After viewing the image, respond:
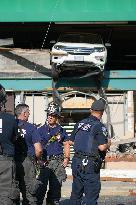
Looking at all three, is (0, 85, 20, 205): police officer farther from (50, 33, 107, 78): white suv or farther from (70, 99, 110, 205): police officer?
(50, 33, 107, 78): white suv

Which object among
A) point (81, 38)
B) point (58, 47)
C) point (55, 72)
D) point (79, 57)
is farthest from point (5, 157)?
point (81, 38)

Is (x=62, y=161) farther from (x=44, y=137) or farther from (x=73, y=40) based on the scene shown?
(x=73, y=40)

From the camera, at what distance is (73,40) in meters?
20.0

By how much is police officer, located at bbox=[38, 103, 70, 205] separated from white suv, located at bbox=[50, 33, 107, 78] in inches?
381

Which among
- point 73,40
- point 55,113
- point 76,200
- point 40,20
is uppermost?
point 40,20

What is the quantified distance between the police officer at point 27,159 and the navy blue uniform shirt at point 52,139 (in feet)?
3.11

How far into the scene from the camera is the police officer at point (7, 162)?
6.77m

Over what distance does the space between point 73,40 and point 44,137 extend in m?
11.3

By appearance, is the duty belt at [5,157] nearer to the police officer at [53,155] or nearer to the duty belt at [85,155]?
the duty belt at [85,155]

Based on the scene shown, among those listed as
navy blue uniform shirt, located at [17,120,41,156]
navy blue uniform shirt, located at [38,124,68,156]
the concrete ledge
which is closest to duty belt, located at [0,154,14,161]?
navy blue uniform shirt, located at [17,120,41,156]

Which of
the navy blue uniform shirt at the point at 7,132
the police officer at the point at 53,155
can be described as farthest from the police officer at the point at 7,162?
the police officer at the point at 53,155

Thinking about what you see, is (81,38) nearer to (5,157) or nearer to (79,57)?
(79,57)

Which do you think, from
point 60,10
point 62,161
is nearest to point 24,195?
point 62,161

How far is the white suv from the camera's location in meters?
18.8
